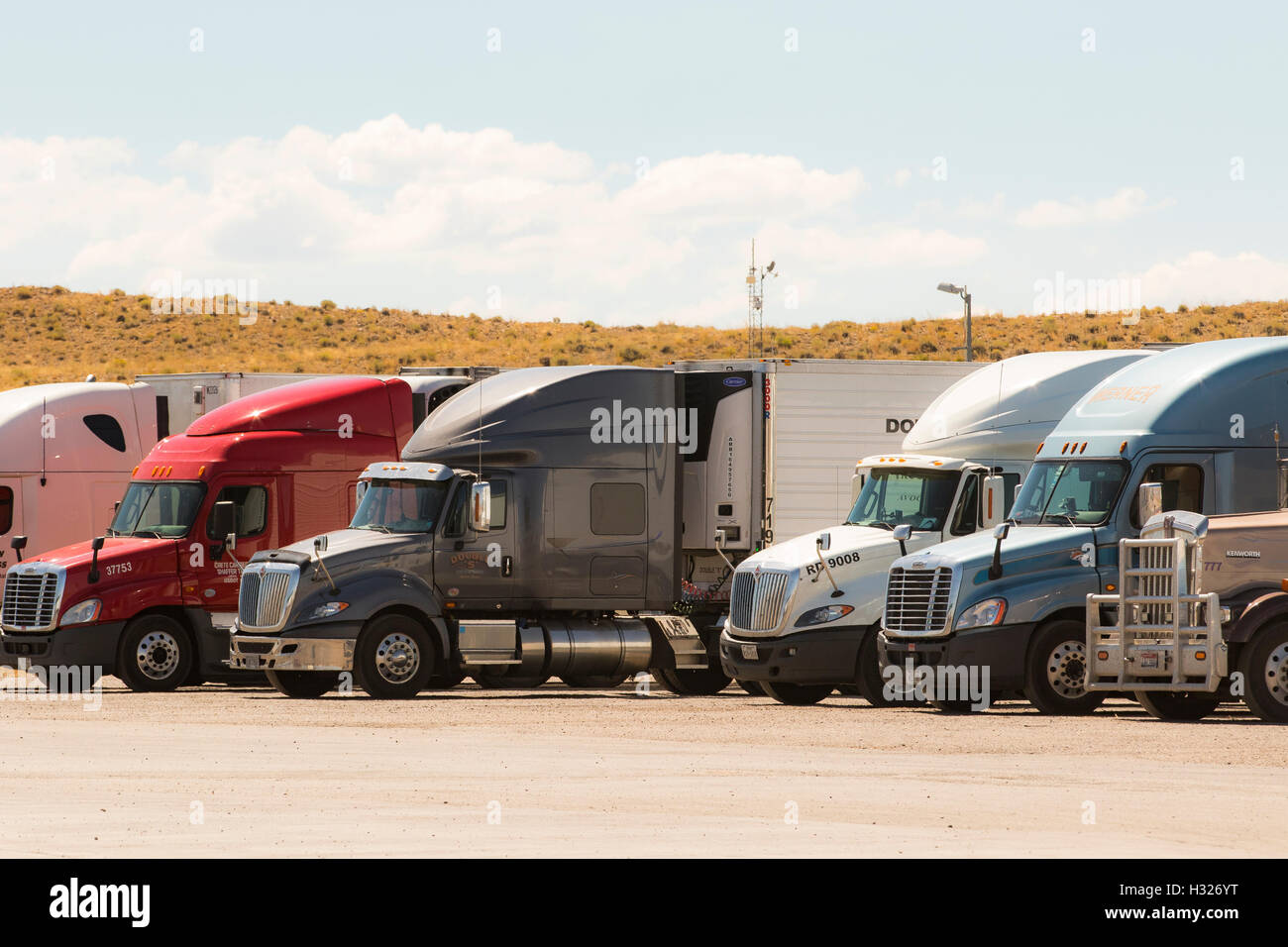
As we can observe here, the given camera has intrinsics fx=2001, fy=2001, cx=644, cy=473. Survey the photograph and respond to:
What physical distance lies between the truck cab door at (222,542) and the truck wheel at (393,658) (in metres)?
2.64

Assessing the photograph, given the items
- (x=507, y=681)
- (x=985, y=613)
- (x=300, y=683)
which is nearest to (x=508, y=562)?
(x=507, y=681)

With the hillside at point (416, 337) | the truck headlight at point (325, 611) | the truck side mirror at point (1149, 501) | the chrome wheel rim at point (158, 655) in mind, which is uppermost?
the hillside at point (416, 337)

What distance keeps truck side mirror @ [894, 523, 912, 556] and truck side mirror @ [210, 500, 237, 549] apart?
27.5 ft

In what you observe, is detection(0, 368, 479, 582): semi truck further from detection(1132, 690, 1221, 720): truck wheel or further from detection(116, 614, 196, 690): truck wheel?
detection(1132, 690, 1221, 720): truck wheel

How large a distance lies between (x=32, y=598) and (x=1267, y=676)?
→ 47.5ft

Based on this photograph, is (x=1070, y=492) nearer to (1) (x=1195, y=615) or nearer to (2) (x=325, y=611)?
(1) (x=1195, y=615)

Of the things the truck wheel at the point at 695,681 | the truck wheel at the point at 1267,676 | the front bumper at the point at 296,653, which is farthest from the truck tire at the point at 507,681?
the truck wheel at the point at 1267,676

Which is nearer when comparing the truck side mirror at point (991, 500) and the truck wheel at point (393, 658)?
the truck side mirror at point (991, 500)

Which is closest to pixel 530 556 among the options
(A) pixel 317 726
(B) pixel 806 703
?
(B) pixel 806 703

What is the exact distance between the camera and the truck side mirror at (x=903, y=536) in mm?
22016

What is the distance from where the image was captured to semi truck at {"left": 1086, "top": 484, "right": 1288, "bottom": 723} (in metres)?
19.0

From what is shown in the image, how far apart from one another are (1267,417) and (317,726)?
996cm

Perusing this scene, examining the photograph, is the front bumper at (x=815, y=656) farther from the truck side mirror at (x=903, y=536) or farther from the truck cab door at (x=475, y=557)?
the truck cab door at (x=475, y=557)

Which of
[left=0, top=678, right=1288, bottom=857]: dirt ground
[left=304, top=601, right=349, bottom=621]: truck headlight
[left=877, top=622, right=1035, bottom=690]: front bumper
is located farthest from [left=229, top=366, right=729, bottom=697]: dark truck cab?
[left=877, top=622, right=1035, bottom=690]: front bumper
